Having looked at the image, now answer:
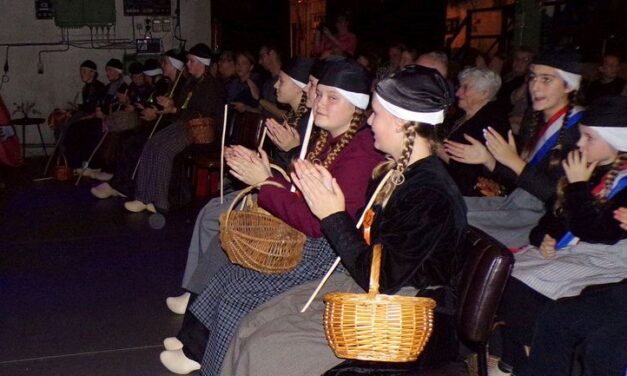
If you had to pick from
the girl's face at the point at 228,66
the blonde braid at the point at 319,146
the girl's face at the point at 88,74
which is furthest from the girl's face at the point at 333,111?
the girl's face at the point at 88,74

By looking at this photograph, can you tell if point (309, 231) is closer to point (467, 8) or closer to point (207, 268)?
point (207, 268)

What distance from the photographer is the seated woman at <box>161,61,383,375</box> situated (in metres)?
2.62

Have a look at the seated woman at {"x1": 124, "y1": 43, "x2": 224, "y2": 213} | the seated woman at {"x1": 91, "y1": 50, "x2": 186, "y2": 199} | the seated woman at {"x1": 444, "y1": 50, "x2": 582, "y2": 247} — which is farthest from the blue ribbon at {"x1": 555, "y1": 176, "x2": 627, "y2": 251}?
the seated woman at {"x1": 91, "y1": 50, "x2": 186, "y2": 199}

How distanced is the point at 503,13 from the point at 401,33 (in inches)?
61.8

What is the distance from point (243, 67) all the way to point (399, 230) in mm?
5312

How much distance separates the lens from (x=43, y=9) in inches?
377

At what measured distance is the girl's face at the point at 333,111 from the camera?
115 inches

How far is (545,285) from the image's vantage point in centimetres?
271

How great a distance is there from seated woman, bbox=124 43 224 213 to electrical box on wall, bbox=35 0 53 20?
14.2ft

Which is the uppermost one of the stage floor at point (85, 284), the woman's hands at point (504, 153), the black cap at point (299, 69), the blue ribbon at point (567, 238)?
the black cap at point (299, 69)

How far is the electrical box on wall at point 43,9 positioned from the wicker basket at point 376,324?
875 centimetres

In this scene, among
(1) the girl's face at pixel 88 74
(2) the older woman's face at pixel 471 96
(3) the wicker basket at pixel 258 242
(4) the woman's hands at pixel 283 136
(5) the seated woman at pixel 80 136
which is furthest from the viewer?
(1) the girl's face at pixel 88 74

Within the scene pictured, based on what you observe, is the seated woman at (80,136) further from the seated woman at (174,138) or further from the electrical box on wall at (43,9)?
the electrical box on wall at (43,9)

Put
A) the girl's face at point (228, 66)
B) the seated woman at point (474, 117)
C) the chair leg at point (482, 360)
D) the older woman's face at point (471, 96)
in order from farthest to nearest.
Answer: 1. the girl's face at point (228, 66)
2. the older woman's face at point (471, 96)
3. the seated woman at point (474, 117)
4. the chair leg at point (482, 360)
